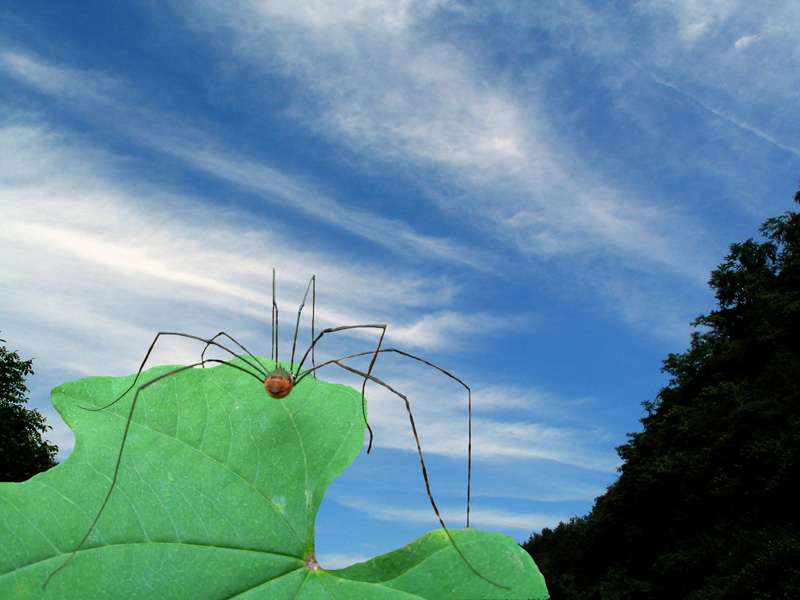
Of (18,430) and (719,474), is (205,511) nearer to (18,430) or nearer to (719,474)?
(18,430)

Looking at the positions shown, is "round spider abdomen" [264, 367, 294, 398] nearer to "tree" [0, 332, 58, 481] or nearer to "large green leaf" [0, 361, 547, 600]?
"large green leaf" [0, 361, 547, 600]

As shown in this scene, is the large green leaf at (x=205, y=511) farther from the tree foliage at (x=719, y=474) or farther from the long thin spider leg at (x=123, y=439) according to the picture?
the tree foliage at (x=719, y=474)

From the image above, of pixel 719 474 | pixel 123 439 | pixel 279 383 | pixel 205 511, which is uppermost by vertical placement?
pixel 719 474

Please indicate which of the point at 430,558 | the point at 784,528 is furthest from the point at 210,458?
the point at 784,528

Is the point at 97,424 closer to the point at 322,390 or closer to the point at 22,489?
the point at 22,489

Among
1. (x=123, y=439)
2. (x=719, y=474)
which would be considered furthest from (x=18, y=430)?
(x=719, y=474)

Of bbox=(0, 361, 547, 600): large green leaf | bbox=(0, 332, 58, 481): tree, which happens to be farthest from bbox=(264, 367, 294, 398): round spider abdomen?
bbox=(0, 332, 58, 481): tree
